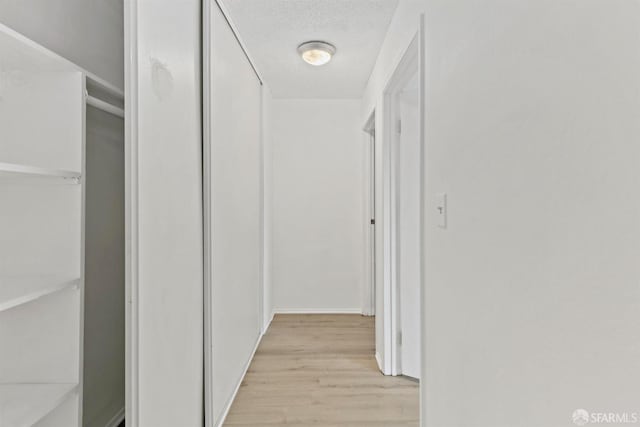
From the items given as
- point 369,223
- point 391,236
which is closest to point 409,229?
point 391,236

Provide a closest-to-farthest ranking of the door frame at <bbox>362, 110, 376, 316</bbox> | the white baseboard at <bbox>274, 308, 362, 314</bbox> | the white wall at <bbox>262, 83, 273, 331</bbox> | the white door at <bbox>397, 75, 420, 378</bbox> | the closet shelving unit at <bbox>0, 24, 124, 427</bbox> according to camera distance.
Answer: the closet shelving unit at <bbox>0, 24, 124, 427</bbox>
the white door at <bbox>397, 75, 420, 378</bbox>
the white wall at <bbox>262, 83, 273, 331</bbox>
the door frame at <bbox>362, 110, 376, 316</bbox>
the white baseboard at <bbox>274, 308, 362, 314</bbox>

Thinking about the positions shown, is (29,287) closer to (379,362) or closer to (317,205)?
(379,362)

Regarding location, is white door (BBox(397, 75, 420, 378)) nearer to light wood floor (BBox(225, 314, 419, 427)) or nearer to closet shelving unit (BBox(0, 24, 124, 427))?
light wood floor (BBox(225, 314, 419, 427))

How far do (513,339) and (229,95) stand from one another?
202 centimetres

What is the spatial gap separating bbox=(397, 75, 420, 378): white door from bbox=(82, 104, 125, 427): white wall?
1.77 metres

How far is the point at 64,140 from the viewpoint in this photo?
142 centimetres

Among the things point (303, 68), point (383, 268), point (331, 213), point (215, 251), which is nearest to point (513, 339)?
point (215, 251)

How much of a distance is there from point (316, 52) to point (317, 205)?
1.86 metres

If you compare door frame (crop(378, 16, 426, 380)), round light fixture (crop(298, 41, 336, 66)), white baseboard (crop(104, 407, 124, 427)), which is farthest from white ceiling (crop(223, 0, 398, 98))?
white baseboard (crop(104, 407, 124, 427))

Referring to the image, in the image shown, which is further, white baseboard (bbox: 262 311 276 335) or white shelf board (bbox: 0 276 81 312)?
white baseboard (bbox: 262 311 276 335)

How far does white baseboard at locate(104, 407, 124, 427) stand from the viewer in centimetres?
190

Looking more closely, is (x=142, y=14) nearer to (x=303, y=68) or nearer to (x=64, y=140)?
(x=64, y=140)

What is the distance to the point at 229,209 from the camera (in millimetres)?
2334

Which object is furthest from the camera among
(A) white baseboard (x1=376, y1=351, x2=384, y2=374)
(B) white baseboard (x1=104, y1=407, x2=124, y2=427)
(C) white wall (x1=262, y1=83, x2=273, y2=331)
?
(C) white wall (x1=262, y1=83, x2=273, y2=331)
